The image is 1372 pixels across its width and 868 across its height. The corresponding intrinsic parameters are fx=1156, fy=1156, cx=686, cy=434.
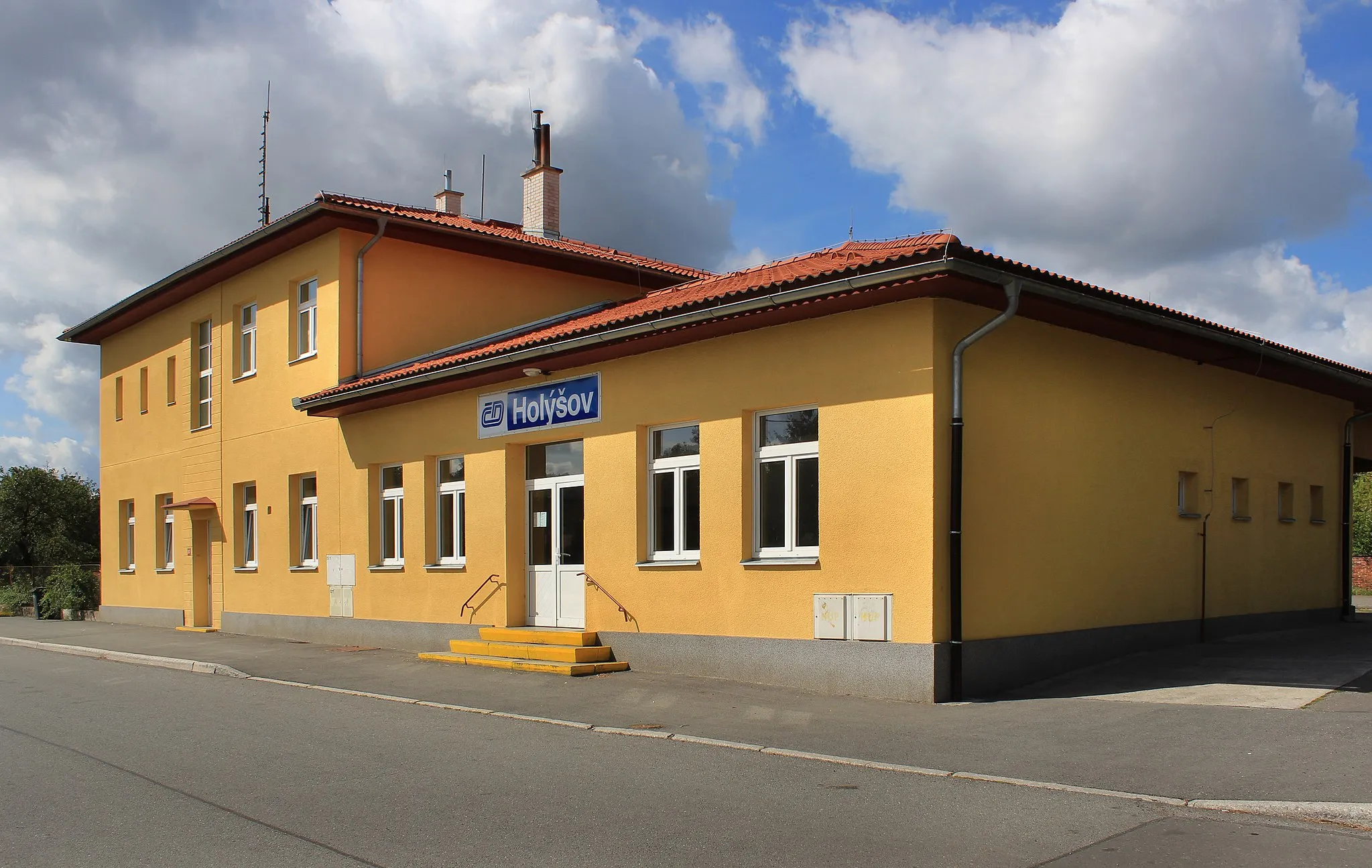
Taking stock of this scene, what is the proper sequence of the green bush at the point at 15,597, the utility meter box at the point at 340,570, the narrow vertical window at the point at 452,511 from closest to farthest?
1. the narrow vertical window at the point at 452,511
2. the utility meter box at the point at 340,570
3. the green bush at the point at 15,597

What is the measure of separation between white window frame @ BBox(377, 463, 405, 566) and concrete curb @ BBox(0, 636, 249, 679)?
309cm

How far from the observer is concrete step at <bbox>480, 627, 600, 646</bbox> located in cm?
1411

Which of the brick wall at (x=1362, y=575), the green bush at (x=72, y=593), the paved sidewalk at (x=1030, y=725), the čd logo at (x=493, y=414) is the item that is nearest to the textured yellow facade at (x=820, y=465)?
the čd logo at (x=493, y=414)

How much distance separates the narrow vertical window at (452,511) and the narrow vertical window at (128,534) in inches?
549

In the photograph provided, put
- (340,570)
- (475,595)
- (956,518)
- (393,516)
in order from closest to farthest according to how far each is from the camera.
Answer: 1. (956,518)
2. (475,595)
3. (393,516)
4. (340,570)

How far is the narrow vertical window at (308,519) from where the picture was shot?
20.0m

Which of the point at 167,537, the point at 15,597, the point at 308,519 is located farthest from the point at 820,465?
the point at 15,597

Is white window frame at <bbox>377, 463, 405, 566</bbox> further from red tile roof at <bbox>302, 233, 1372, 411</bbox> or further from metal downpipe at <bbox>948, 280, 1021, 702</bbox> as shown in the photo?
metal downpipe at <bbox>948, 280, 1021, 702</bbox>

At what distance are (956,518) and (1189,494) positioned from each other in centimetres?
541

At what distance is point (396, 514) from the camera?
18.0 metres

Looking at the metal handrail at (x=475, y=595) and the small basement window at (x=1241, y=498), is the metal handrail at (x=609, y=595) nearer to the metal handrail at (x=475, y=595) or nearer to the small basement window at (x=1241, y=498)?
the metal handrail at (x=475, y=595)

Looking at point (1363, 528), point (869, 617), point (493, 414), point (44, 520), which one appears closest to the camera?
point (869, 617)

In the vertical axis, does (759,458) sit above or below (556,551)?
above

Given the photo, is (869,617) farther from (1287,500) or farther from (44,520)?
(44,520)
